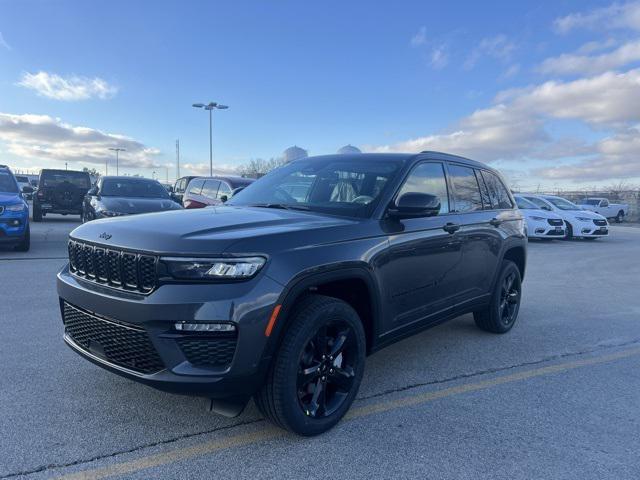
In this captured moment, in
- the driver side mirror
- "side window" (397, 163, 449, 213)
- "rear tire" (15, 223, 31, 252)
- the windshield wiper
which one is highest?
"side window" (397, 163, 449, 213)

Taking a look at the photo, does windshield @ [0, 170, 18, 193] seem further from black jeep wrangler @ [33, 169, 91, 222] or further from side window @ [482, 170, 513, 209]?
side window @ [482, 170, 513, 209]

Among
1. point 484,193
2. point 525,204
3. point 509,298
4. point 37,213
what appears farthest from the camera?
point 525,204

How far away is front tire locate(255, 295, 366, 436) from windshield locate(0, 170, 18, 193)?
358 inches

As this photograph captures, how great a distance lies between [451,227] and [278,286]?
2093mm

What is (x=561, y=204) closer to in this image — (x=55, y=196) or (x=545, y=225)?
(x=545, y=225)

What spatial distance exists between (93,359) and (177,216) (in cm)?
103

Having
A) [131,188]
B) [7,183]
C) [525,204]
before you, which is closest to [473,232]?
[7,183]

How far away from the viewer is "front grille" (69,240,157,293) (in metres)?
2.72

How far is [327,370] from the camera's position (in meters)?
3.16

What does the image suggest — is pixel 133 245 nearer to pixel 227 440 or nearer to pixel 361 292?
pixel 227 440

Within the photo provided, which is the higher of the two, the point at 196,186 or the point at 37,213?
the point at 196,186

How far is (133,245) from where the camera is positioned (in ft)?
9.20

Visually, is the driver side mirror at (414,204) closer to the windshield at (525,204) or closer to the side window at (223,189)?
the side window at (223,189)

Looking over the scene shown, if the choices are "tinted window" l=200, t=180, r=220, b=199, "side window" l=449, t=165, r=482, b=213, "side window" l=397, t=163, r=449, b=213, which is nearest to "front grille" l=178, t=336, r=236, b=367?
"side window" l=397, t=163, r=449, b=213
